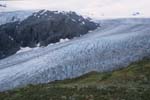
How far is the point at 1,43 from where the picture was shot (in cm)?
14238

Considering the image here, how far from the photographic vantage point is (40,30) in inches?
5891

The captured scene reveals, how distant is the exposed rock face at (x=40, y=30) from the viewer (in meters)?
143

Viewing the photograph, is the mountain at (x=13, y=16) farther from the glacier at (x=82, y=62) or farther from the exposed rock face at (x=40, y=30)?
the glacier at (x=82, y=62)

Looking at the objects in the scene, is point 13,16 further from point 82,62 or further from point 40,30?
point 82,62

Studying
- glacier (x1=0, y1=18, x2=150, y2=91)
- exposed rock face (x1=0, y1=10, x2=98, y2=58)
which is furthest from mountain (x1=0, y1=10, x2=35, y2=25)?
glacier (x1=0, y1=18, x2=150, y2=91)

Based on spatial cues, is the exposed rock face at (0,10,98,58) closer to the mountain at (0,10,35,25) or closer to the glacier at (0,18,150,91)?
the mountain at (0,10,35,25)

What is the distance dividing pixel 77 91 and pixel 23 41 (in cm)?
12234

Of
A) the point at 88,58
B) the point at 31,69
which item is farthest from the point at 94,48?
the point at 31,69

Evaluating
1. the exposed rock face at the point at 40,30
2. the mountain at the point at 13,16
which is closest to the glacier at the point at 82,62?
the exposed rock face at the point at 40,30

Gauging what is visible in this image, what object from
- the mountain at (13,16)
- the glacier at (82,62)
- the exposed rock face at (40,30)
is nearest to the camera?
the glacier at (82,62)

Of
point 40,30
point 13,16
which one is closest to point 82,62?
point 40,30

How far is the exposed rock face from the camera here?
143m

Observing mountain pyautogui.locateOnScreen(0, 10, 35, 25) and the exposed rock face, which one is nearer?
the exposed rock face

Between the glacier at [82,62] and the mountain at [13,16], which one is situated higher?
the glacier at [82,62]
